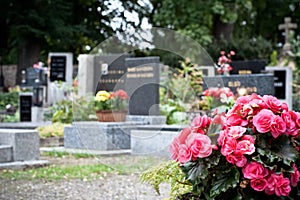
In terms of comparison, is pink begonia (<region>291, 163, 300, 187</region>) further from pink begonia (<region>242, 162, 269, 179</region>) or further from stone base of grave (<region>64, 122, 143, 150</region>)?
stone base of grave (<region>64, 122, 143, 150</region>)

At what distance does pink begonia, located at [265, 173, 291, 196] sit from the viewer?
96.4 inches

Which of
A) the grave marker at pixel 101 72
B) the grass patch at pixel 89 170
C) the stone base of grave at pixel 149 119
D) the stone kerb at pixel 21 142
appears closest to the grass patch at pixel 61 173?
the grass patch at pixel 89 170

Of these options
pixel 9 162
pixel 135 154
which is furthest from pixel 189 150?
pixel 135 154

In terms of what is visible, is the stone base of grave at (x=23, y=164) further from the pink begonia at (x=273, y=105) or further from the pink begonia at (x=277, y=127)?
the pink begonia at (x=277, y=127)

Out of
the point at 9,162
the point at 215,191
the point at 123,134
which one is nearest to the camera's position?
the point at 215,191

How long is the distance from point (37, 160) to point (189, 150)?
18.9 ft

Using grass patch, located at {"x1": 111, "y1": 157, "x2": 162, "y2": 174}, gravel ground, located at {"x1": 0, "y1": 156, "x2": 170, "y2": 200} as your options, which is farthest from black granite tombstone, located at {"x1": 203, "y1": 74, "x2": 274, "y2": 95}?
gravel ground, located at {"x1": 0, "y1": 156, "x2": 170, "y2": 200}

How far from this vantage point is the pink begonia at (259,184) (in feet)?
8.04

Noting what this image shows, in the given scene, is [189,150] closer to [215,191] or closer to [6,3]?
[215,191]

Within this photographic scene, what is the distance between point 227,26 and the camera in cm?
2439

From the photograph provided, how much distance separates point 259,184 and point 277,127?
276 mm

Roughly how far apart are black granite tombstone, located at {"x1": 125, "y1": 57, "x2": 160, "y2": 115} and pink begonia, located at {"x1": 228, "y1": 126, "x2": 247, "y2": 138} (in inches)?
319

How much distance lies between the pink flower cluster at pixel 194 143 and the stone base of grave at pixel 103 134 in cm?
696

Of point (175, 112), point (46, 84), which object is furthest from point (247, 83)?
point (46, 84)
